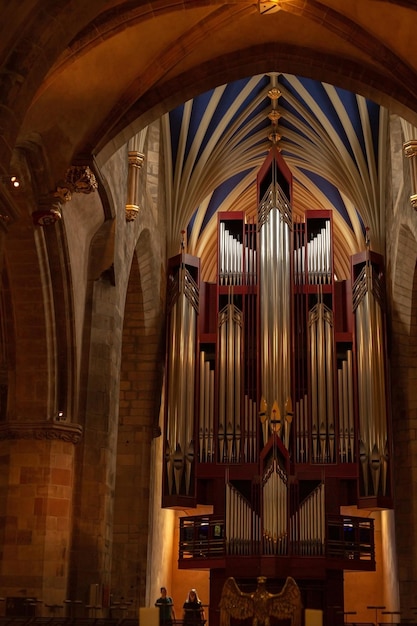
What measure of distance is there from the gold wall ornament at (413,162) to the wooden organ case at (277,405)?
3.53m

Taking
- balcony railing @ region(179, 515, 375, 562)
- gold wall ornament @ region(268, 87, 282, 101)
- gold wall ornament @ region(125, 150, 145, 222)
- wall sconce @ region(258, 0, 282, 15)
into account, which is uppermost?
gold wall ornament @ region(268, 87, 282, 101)

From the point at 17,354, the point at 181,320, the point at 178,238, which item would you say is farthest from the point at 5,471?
the point at 178,238

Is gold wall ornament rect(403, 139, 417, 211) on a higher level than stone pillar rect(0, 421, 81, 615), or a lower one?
higher

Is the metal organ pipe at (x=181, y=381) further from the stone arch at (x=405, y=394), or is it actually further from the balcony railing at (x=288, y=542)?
the stone arch at (x=405, y=394)

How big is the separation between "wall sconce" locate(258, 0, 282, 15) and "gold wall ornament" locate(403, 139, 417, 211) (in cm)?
484

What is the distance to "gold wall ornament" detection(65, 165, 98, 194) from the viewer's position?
11.9 metres

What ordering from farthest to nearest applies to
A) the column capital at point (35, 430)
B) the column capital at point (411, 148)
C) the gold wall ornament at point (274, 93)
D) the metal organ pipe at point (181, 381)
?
the gold wall ornament at point (274, 93) < the metal organ pipe at point (181, 381) < the column capital at point (411, 148) < the column capital at point (35, 430)

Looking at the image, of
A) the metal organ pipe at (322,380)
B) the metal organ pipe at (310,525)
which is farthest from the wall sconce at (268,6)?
the metal organ pipe at (310,525)

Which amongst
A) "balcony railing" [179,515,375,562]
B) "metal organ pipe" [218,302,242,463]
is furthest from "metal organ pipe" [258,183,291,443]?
"balcony railing" [179,515,375,562]

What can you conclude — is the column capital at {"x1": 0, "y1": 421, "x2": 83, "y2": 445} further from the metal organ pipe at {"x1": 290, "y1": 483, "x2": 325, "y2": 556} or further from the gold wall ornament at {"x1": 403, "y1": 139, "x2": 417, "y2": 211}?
the gold wall ornament at {"x1": 403, "y1": 139, "x2": 417, "y2": 211}

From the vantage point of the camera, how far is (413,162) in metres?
16.0

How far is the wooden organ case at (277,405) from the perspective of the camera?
17.2 m

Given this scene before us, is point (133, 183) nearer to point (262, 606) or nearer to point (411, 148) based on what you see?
point (411, 148)

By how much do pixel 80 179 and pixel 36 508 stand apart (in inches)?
177
